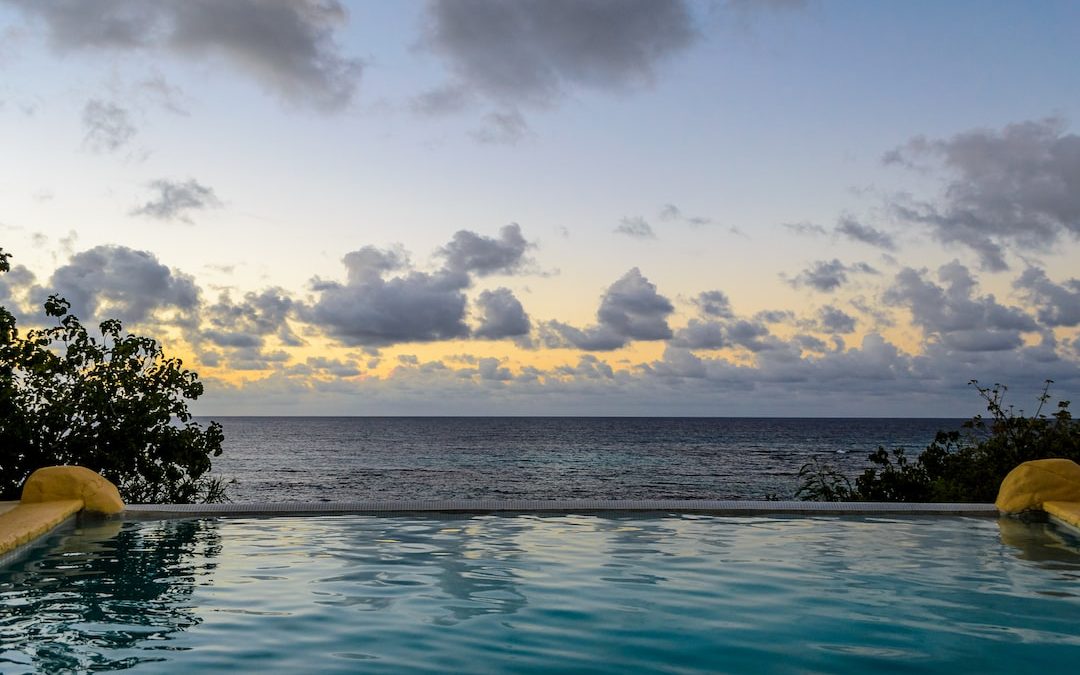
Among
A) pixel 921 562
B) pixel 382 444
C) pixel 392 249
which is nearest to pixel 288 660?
pixel 921 562

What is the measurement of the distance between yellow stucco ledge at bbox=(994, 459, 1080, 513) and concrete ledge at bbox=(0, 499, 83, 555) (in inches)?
450

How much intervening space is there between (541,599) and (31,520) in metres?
5.78

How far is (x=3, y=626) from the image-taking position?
5.59 m

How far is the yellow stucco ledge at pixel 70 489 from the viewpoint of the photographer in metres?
10.4

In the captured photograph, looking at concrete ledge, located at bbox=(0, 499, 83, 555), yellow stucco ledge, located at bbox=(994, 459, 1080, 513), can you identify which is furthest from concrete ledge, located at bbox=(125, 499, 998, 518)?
concrete ledge, located at bbox=(0, 499, 83, 555)

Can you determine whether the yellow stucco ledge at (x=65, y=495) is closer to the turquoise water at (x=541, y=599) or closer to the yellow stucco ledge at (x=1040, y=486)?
the turquoise water at (x=541, y=599)

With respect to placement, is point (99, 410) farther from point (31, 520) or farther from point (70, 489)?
point (31, 520)

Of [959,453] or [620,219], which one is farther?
[620,219]

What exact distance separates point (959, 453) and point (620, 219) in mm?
11303

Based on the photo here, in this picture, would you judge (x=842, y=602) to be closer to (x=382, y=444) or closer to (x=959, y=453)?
(x=959, y=453)

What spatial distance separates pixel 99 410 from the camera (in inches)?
539

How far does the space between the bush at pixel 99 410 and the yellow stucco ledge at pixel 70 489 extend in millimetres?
2925

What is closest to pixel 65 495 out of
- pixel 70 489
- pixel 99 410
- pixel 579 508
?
pixel 70 489

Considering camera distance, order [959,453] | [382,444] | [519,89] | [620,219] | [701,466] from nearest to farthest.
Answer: [959,453] → [519,89] → [620,219] → [701,466] → [382,444]
